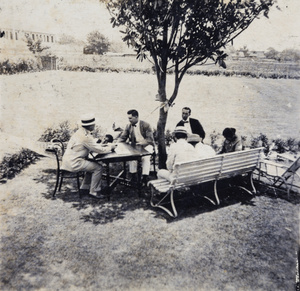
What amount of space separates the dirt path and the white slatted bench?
1.42ft

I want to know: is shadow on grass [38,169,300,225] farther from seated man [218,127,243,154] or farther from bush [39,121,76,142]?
bush [39,121,76,142]

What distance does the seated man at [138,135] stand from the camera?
19.0ft

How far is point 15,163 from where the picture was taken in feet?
21.4

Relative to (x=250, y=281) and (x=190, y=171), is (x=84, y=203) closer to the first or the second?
(x=190, y=171)

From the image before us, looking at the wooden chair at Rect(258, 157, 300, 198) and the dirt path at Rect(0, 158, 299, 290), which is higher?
the wooden chair at Rect(258, 157, 300, 198)

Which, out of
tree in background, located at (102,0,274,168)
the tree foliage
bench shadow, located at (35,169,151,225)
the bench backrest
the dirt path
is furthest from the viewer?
the tree foliage

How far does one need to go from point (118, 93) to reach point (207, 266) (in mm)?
13780

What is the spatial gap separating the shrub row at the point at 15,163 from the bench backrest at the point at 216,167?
156 inches

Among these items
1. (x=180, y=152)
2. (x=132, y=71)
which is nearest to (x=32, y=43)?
(x=180, y=152)

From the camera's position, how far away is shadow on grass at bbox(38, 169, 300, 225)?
4.71 metres

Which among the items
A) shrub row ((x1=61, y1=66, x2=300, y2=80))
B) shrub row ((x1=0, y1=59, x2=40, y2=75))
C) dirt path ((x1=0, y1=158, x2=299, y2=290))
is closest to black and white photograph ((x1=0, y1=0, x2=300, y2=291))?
dirt path ((x1=0, y1=158, x2=299, y2=290))

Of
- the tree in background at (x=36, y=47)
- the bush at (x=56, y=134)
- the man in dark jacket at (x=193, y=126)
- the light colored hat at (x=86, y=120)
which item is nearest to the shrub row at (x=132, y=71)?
the tree in background at (x=36, y=47)

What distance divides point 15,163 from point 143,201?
3.40 m

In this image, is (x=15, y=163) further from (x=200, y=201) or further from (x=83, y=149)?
(x=200, y=201)
